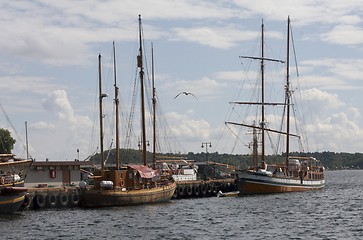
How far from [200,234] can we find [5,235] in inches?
572

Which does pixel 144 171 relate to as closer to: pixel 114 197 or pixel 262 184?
pixel 114 197

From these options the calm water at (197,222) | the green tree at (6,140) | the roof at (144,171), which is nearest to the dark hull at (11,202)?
the calm water at (197,222)

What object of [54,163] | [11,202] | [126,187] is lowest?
[11,202]

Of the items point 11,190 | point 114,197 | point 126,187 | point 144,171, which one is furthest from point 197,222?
point 11,190

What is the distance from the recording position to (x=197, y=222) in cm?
6456

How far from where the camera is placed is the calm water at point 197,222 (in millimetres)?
55125

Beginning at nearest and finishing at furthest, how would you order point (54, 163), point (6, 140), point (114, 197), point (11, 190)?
1. point (11, 190)
2. point (114, 197)
3. point (54, 163)
4. point (6, 140)

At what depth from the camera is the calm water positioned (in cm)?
5512

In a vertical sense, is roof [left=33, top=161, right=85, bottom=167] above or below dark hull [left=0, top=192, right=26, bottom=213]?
above

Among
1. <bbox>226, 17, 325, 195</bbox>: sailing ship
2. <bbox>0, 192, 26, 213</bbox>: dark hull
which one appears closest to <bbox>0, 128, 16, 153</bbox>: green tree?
<bbox>226, 17, 325, 195</bbox>: sailing ship

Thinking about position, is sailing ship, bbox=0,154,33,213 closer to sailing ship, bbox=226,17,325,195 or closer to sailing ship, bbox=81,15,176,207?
sailing ship, bbox=81,15,176,207

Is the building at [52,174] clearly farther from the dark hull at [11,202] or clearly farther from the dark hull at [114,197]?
the dark hull at [11,202]

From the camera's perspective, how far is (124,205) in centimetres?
7806

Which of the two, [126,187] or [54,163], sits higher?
[54,163]
